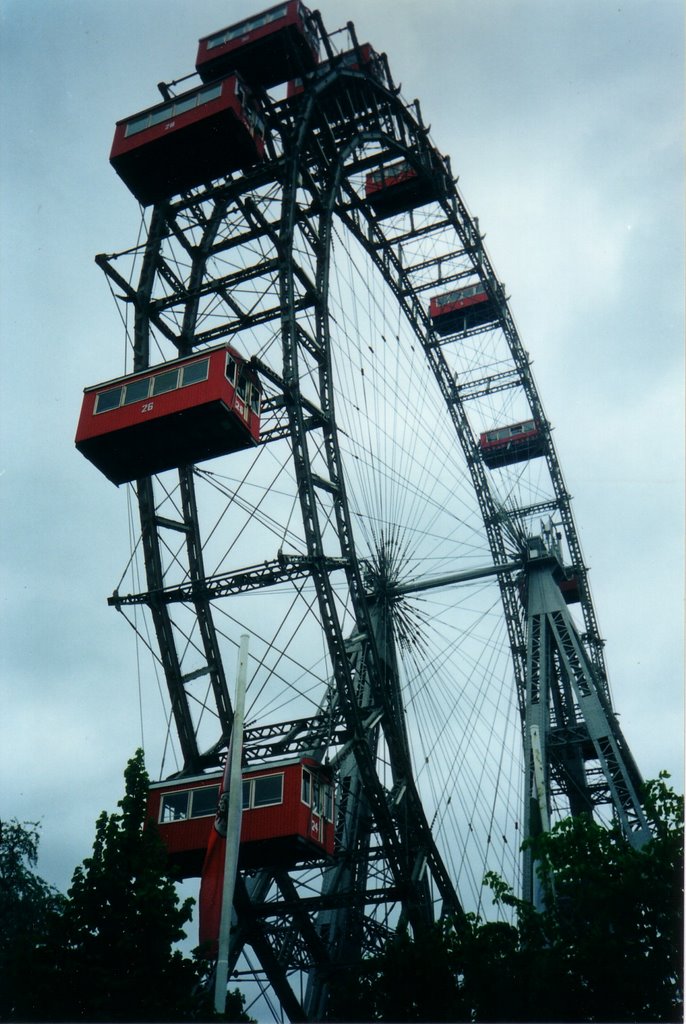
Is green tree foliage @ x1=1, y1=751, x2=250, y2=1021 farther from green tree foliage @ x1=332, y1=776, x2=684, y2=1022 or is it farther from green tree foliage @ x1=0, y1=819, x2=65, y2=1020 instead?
green tree foliage @ x1=0, y1=819, x2=65, y2=1020

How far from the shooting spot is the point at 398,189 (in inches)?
1556

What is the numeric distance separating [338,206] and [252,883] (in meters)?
22.1

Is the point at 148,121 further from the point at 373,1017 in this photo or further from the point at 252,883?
the point at 373,1017

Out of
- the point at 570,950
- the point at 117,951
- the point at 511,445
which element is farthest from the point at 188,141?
the point at 511,445

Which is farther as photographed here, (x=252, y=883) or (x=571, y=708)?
(x=571, y=708)

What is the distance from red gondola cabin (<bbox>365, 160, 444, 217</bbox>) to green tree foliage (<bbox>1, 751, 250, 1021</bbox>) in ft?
91.6

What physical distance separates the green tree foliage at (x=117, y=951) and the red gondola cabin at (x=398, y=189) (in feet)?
91.6

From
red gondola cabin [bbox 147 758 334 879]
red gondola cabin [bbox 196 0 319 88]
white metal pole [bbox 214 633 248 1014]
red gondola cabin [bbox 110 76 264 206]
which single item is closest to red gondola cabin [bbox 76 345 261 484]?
red gondola cabin [bbox 110 76 264 206]

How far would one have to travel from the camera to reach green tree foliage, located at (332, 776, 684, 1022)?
17141 millimetres

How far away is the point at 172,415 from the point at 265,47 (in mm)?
12467

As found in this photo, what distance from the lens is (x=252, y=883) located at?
28.6m

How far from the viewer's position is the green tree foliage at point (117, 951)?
1659 cm

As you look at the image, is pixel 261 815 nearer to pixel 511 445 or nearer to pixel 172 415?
pixel 172 415

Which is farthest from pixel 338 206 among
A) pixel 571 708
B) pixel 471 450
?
pixel 571 708
